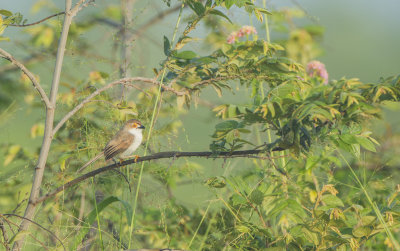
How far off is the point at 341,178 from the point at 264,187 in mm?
1006

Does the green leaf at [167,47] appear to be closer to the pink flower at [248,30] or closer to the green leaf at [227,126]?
the green leaf at [227,126]

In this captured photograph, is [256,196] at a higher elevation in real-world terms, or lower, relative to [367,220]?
higher

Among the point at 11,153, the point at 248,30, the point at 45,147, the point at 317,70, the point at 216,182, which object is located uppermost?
the point at 248,30

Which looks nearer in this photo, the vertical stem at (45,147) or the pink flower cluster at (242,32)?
the vertical stem at (45,147)

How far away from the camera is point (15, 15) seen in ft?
6.39

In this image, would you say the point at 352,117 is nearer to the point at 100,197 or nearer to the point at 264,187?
the point at 264,187

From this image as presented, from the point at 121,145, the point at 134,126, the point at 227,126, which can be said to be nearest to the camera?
the point at 227,126

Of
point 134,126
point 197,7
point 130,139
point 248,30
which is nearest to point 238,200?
point 197,7

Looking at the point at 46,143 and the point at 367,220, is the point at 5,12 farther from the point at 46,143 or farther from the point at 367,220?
the point at 367,220

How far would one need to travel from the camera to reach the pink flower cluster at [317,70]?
3459 millimetres

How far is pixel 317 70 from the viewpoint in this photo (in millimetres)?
3480

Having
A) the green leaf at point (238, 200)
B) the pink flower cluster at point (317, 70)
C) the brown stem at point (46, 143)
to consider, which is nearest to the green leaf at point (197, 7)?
the brown stem at point (46, 143)

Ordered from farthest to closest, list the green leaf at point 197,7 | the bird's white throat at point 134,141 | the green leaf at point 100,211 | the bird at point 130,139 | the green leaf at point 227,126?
the bird's white throat at point 134,141, the bird at point 130,139, the green leaf at point 100,211, the green leaf at point 197,7, the green leaf at point 227,126

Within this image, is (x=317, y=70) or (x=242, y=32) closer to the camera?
(x=242, y=32)
